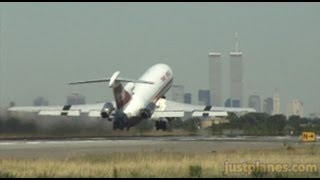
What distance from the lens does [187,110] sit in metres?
99.9

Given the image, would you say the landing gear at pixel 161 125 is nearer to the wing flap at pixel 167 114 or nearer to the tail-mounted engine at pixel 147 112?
the tail-mounted engine at pixel 147 112

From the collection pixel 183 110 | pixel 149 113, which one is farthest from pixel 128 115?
pixel 183 110

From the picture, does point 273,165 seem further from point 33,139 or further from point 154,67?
point 154,67

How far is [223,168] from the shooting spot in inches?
1142

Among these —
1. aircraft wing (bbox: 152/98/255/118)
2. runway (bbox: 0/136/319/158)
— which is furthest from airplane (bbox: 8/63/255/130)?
runway (bbox: 0/136/319/158)

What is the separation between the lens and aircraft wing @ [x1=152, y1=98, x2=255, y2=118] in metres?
94.6

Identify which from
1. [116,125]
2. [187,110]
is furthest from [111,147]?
[187,110]

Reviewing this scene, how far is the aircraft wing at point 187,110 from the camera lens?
310 feet

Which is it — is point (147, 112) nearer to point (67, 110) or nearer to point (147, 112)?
point (147, 112)

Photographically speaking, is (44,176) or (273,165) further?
(273,165)

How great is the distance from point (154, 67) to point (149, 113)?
17.6 metres

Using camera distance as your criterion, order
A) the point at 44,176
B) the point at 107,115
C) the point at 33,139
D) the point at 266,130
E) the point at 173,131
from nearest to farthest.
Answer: the point at 44,176
the point at 33,139
the point at 107,115
the point at 173,131
the point at 266,130

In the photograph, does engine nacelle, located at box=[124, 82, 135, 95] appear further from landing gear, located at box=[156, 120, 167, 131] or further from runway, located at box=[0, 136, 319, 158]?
runway, located at box=[0, 136, 319, 158]

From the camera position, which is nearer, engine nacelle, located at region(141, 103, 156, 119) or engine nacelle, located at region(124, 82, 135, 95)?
engine nacelle, located at region(141, 103, 156, 119)
